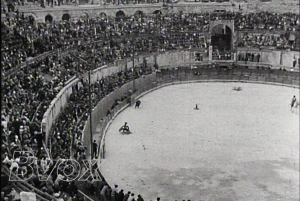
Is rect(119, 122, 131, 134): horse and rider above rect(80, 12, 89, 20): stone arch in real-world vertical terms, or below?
below

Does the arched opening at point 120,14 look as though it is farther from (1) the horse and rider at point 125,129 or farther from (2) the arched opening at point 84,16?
→ (1) the horse and rider at point 125,129

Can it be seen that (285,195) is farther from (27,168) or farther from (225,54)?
(225,54)

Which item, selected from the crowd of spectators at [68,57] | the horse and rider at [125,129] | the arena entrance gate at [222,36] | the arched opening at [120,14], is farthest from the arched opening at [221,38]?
the horse and rider at [125,129]

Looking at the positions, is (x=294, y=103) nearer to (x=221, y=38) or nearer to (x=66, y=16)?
(x=221, y=38)

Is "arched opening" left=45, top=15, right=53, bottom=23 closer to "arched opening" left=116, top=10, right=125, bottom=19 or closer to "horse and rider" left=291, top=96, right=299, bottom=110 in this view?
"arched opening" left=116, top=10, right=125, bottom=19

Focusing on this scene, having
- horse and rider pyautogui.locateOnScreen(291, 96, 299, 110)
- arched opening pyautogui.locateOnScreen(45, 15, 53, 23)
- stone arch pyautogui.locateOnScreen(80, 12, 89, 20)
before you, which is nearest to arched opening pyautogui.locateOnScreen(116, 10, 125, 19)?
stone arch pyautogui.locateOnScreen(80, 12, 89, 20)
